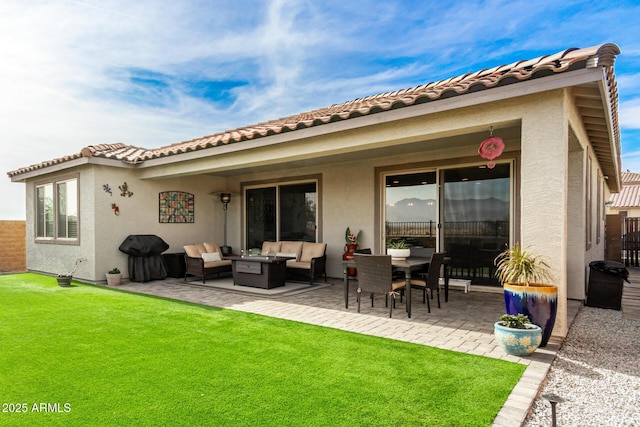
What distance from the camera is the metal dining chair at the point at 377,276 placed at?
18.0ft

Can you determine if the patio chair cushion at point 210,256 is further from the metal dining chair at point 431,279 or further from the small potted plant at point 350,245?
the metal dining chair at point 431,279

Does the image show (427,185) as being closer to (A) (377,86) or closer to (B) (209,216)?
(A) (377,86)

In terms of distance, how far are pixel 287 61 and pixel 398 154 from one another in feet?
16.1

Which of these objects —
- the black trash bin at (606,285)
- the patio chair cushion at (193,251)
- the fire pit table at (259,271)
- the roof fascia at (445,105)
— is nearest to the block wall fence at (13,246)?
the patio chair cushion at (193,251)

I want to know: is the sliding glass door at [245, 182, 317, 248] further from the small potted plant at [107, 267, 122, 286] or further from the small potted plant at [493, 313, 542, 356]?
the small potted plant at [493, 313, 542, 356]

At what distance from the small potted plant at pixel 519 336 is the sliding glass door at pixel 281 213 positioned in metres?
6.71

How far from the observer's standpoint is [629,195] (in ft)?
72.3

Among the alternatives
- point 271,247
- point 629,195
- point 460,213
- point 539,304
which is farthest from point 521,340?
point 629,195

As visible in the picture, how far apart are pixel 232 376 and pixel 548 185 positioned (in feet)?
13.6

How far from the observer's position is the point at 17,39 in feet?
24.7

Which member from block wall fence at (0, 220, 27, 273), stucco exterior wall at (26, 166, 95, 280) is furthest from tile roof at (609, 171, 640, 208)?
block wall fence at (0, 220, 27, 273)

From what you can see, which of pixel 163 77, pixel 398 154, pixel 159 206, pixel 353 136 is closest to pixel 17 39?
pixel 163 77

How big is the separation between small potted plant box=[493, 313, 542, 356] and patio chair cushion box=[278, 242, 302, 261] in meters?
6.12

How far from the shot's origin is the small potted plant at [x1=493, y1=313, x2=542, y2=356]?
3791 mm
